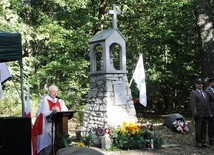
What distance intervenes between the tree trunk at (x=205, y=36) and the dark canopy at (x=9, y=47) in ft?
23.1

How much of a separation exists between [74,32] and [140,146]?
8383 mm

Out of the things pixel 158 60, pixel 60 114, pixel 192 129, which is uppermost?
pixel 158 60

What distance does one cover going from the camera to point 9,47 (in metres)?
5.66

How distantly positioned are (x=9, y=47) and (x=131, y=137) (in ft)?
14.3

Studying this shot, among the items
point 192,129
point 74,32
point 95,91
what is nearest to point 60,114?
point 95,91

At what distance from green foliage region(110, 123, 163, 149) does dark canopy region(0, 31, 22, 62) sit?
3890 millimetres

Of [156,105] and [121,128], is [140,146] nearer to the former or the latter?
[121,128]

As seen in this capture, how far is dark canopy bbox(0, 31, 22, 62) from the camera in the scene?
18.3 ft

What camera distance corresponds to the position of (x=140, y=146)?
346 inches

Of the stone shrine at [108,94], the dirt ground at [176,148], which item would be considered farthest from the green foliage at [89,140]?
the stone shrine at [108,94]

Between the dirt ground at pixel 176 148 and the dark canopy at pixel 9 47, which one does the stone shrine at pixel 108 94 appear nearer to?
the dirt ground at pixel 176 148

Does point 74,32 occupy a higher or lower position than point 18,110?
higher

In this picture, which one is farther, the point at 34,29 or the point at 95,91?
the point at 34,29

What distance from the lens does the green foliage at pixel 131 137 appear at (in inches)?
344
